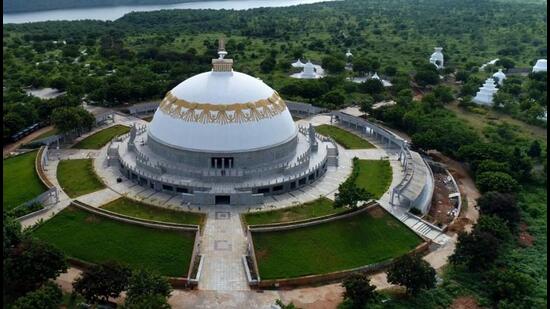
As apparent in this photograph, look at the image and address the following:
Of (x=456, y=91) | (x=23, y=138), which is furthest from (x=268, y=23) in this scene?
(x=23, y=138)

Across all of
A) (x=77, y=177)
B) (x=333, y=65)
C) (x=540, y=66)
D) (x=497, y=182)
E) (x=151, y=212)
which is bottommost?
(x=151, y=212)

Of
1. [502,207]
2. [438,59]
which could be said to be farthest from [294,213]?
[438,59]

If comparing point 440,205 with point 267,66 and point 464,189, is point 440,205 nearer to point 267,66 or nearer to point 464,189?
point 464,189

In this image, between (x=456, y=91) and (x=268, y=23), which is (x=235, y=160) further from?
(x=268, y=23)

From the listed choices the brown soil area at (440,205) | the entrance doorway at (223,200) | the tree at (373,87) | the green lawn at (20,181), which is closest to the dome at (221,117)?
the entrance doorway at (223,200)

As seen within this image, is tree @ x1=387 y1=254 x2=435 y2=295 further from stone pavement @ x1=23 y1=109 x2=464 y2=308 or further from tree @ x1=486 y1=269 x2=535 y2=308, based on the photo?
tree @ x1=486 y1=269 x2=535 y2=308

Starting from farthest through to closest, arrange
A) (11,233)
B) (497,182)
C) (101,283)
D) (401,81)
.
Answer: (401,81), (497,182), (11,233), (101,283)

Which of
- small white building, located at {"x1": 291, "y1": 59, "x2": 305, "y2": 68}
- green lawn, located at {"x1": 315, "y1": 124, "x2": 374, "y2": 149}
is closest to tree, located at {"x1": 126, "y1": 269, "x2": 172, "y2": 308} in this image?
Result: green lawn, located at {"x1": 315, "y1": 124, "x2": 374, "y2": 149}
